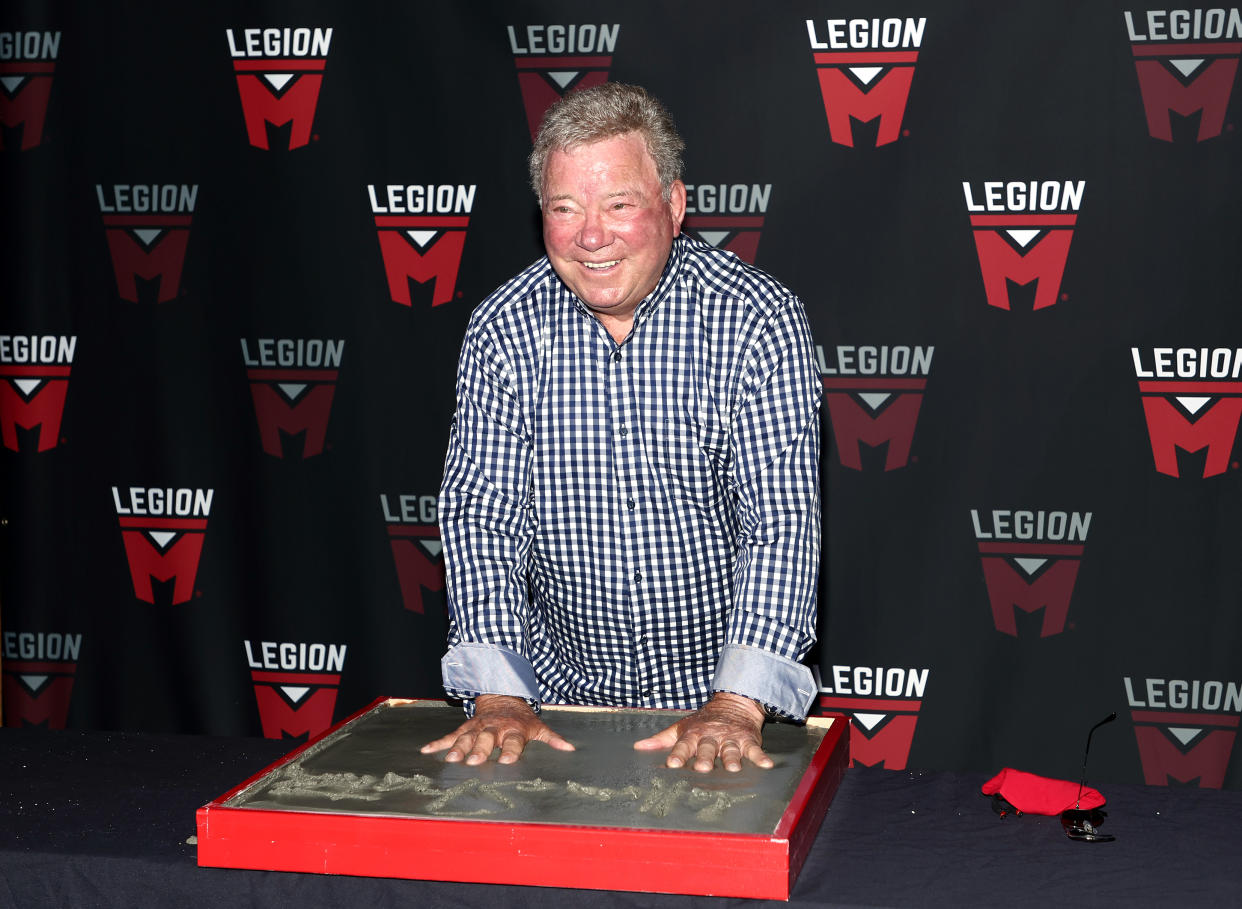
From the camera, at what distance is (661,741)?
1.62 m

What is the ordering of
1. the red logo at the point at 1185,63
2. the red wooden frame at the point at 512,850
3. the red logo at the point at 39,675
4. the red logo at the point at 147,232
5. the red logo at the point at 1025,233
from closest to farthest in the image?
1. the red wooden frame at the point at 512,850
2. the red logo at the point at 1185,63
3. the red logo at the point at 1025,233
4. the red logo at the point at 147,232
5. the red logo at the point at 39,675

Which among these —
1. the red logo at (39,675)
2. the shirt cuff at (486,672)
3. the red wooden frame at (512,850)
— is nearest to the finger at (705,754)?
the red wooden frame at (512,850)

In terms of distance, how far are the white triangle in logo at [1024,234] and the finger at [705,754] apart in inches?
77.6

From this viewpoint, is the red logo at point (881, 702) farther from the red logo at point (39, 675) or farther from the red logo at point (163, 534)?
the red logo at point (39, 675)

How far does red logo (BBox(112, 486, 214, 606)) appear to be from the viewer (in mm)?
3576

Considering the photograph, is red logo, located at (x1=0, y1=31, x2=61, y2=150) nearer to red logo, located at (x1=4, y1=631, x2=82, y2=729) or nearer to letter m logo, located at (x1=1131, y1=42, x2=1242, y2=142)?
red logo, located at (x1=4, y1=631, x2=82, y2=729)

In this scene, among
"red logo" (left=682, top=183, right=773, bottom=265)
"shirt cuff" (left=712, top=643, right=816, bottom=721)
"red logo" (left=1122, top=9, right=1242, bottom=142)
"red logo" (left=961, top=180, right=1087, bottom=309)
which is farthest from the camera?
"red logo" (left=682, top=183, right=773, bottom=265)

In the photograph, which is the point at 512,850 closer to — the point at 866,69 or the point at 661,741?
the point at 661,741

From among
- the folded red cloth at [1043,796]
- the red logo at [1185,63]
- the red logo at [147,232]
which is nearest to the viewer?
the folded red cloth at [1043,796]

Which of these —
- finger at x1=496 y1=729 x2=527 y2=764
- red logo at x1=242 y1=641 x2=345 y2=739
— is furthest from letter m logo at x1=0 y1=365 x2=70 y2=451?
finger at x1=496 y1=729 x2=527 y2=764

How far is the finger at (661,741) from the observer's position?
161cm

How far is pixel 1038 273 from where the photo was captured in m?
3.15

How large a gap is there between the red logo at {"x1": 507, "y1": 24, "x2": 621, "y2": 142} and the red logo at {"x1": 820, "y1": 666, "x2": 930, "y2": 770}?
1607mm

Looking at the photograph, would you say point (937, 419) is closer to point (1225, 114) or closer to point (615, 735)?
point (1225, 114)
